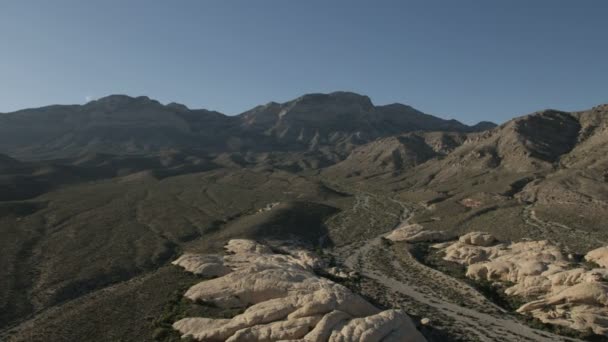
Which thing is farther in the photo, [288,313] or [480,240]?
[480,240]

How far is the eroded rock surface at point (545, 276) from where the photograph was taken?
3944 cm

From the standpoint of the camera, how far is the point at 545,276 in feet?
Result: 154

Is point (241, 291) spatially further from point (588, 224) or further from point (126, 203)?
point (126, 203)

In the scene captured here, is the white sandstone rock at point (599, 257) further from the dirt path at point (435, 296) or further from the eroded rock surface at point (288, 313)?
the eroded rock surface at point (288, 313)

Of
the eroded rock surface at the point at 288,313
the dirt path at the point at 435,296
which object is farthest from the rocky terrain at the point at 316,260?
the dirt path at the point at 435,296

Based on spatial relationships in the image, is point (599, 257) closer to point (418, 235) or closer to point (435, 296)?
point (435, 296)

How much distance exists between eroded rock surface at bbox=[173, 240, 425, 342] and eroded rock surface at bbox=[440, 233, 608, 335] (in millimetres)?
17074


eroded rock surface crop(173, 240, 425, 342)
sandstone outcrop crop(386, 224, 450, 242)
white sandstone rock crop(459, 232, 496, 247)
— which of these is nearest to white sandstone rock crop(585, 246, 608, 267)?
white sandstone rock crop(459, 232, 496, 247)

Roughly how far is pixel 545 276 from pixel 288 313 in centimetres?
3045

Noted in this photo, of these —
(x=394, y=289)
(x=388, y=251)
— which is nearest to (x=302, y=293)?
(x=394, y=289)

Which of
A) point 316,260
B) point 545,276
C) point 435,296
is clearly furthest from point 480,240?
point 316,260

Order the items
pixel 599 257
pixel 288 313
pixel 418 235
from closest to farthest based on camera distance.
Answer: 1. pixel 288 313
2. pixel 599 257
3. pixel 418 235

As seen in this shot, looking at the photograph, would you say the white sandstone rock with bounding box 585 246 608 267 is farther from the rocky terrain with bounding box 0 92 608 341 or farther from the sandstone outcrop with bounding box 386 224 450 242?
the sandstone outcrop with bounding box 386 224 450 242

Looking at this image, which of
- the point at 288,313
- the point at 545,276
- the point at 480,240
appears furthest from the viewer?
the point at 480,240
